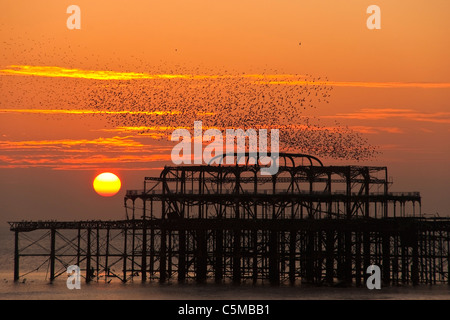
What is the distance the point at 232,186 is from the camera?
350 ft

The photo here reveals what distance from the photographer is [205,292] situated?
89.3 metres

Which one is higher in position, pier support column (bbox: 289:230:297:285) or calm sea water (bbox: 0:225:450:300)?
pier support column (bbox: 289:230:297:285)

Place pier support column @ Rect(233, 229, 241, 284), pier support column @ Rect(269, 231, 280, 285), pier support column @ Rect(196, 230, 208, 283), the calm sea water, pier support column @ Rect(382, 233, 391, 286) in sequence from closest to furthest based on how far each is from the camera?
the calm sea water < pier support column @ Rect(269, 231, 280, 285) < pier support column @ Rect(233, 229, 241, 284) < pier support column @ Rect(382, 233, 391, 286) < pier support column @ Rect(196, 230, 208, 283)

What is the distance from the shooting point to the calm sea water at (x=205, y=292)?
85.8 m

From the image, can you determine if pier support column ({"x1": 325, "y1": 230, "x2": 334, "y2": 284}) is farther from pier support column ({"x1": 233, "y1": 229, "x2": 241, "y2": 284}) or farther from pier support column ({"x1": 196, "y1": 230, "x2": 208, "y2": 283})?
pier support column ({"x1": 196, "y1": 230, "x2": 208, "y2": 283})

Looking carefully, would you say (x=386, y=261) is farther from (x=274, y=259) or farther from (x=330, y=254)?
(x=274, y=259)

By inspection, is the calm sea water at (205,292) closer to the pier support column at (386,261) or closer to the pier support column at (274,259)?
the pier support column at (274,259)

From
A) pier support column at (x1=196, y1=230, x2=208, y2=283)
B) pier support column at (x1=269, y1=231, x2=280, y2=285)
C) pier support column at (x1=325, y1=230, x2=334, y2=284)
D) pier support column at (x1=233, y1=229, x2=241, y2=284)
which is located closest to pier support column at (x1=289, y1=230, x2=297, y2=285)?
pier support column at (x1=269, y1=231, x2=280, y2=285)

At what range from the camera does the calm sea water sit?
85.8 m

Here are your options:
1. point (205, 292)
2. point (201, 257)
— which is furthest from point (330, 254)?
point (205, 292)

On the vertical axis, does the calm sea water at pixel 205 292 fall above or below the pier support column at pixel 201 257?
below

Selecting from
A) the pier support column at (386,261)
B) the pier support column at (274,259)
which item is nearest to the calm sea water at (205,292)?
the pier support column at (274,259)

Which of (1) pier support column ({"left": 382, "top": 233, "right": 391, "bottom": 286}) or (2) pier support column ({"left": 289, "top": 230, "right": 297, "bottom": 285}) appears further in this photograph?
(1) pier support column ({"left": 382, "top": 233, "right": 391, "bottom": 286})

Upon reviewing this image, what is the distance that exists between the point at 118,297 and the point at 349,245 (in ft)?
77.3
